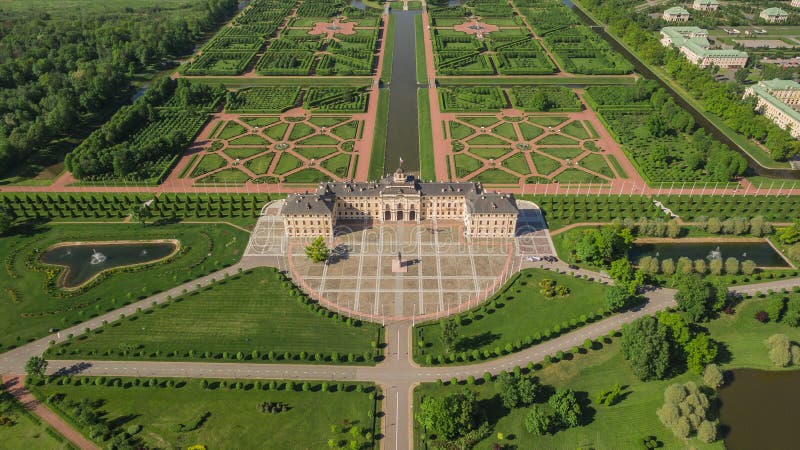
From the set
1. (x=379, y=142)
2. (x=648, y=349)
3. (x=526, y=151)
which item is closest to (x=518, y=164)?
(x=526, y=151)

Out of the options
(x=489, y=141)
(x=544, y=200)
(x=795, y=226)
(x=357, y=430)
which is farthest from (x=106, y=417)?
(x=795, y=226)

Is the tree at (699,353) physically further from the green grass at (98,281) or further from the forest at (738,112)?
the green grass at (98,281)

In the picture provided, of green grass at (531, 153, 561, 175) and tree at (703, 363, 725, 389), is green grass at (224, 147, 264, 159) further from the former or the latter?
tree at (703, 363, 725, 389)

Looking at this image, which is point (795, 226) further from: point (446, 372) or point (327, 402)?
point (327, 402)

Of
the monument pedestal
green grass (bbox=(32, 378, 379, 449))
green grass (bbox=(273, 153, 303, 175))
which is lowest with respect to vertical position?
green grass (bbox=(32, 378, 379, 449))

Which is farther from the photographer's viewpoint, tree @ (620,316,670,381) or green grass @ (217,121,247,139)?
green grass @ (217,121,247,139)

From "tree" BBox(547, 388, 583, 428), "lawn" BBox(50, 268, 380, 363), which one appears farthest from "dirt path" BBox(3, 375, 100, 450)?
"tree" BBox(547, 388, 583, 428)
